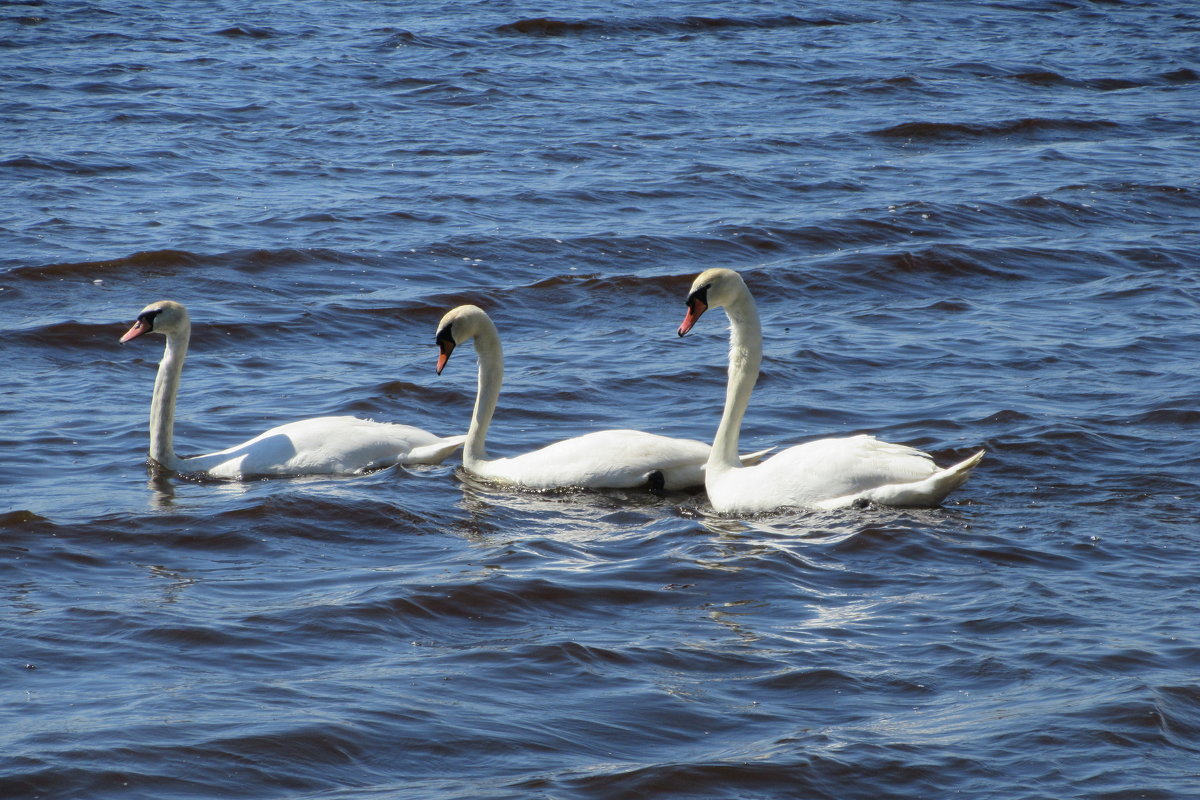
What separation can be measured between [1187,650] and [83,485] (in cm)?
546

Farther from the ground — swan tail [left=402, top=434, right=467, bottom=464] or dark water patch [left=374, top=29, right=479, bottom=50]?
dark water patch [left=374, top=29, right=479, bottom=50]

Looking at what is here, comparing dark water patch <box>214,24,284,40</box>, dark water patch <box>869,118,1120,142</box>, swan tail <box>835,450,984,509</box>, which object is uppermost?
dark water patch <box>214,24,284,40</box>

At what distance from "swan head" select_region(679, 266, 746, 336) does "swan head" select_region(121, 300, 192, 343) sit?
305 cm

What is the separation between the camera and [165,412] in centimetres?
894

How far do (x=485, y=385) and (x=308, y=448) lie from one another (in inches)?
43.2

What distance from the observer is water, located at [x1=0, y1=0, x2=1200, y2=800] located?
5.25m

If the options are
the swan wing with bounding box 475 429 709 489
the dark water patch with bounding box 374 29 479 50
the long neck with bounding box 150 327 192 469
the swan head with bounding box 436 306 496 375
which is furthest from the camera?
the dark water patch with bounding box 374 29 479 50

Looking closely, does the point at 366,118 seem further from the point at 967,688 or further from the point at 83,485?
the point at 967,688

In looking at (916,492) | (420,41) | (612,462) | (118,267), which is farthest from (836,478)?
(420,41)

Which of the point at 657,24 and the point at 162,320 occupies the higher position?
the point at 657,24

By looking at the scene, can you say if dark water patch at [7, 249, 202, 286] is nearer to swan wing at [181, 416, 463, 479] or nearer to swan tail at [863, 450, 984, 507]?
swan wing at [181, 416, 463, 479]

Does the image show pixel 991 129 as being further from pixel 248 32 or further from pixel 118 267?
pixel 248 32

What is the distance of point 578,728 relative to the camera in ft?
17.5

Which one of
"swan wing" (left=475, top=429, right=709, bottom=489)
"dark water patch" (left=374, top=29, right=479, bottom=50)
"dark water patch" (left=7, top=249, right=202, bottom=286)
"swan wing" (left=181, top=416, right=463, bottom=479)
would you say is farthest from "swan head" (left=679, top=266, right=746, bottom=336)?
"dark water patch" (left=374, top=29, right=479, bottom=50)
